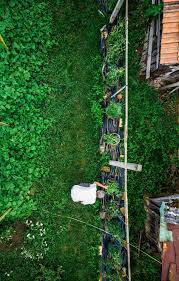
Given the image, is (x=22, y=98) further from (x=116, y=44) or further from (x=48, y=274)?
(x=48, y=274)

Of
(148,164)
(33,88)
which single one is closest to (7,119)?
(33,88)

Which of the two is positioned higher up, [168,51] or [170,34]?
[170,34]

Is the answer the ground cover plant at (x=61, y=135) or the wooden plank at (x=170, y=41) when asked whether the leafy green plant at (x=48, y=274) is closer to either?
the ground cover plant at (x=61, y=135)

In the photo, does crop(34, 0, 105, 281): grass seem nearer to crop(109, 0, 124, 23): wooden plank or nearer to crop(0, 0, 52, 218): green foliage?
crop(0, 0, 52, 218): green foliage

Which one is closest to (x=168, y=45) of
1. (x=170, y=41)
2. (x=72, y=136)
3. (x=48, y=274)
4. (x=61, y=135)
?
(x=170, y=41)

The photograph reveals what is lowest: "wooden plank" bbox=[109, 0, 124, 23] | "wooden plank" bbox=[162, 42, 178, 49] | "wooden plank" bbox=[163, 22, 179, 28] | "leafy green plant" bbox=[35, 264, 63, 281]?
"leafy green plant" bbox=[35, 264, 63, 281]

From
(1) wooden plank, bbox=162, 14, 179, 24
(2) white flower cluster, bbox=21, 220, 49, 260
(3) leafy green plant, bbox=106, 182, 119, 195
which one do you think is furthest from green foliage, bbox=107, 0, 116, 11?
(2) white flower cluster, bbox=21, 220, 49, 260

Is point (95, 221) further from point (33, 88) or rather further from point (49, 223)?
point (33, 88)
